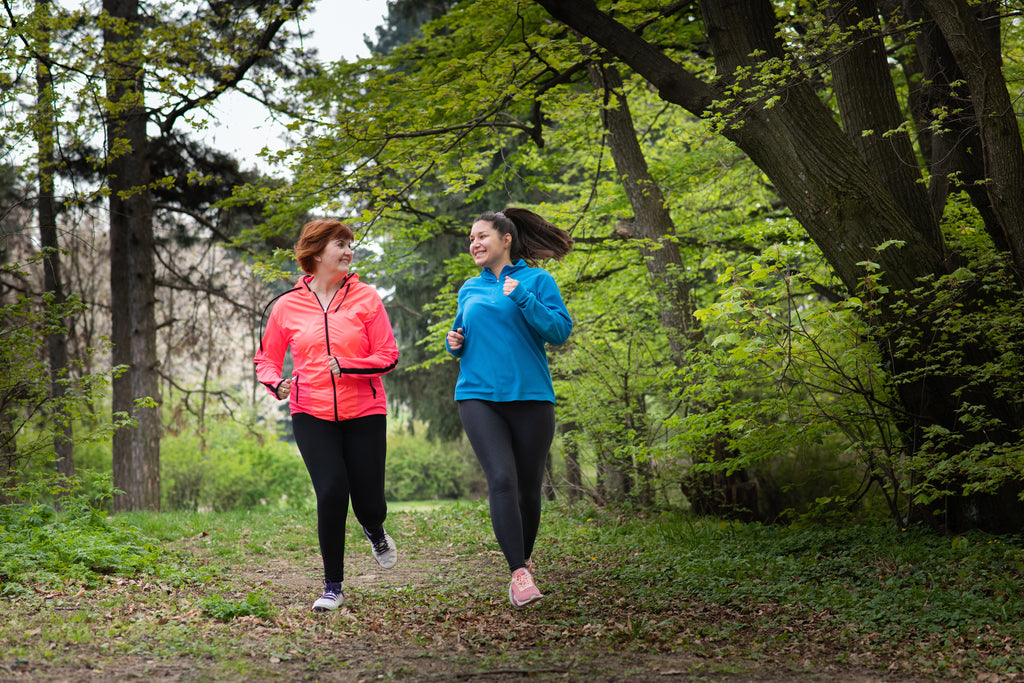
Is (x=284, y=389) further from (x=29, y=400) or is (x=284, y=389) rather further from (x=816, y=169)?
(x=816, y=169)

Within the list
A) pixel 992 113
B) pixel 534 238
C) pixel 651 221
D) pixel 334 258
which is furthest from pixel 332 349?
pixel 651 221

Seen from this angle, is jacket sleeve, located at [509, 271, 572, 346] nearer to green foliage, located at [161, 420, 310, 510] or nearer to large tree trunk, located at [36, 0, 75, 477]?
large tree trunk, located at [36, 0, 75, 477]

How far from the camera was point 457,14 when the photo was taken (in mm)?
8711

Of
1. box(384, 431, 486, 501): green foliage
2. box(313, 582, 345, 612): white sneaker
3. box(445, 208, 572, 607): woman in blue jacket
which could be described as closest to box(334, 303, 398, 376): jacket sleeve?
box(445, 208, 572, 607): woman in blue jacket

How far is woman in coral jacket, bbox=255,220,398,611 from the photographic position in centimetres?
461

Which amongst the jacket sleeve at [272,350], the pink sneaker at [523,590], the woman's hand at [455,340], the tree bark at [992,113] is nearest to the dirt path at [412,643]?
the pink sneaker at [523,590]

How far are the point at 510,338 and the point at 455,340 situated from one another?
1.03 feet

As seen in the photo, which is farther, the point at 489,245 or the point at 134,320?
the point at 134,320

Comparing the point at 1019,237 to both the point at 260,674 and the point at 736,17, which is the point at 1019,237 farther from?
the point at 260,674

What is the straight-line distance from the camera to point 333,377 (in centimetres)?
460

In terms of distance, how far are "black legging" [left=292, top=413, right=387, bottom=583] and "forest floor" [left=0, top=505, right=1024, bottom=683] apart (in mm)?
450

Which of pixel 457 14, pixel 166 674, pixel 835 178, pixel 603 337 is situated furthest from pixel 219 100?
pixel 166 674

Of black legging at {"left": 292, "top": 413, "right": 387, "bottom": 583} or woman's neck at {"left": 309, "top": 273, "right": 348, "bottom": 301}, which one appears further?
woman's neck at {"left": 309, "top": 273, "right": 348, "bottom": 301}

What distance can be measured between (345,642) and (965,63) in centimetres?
490
